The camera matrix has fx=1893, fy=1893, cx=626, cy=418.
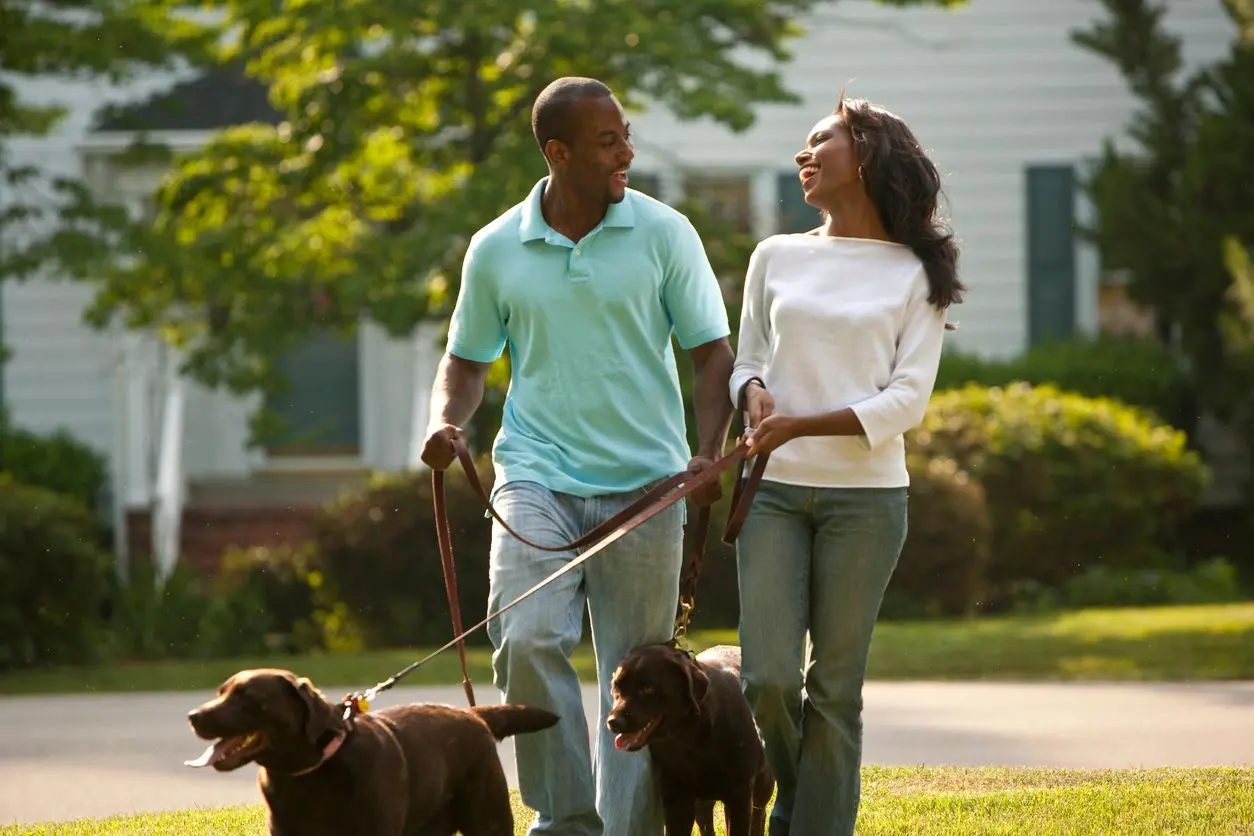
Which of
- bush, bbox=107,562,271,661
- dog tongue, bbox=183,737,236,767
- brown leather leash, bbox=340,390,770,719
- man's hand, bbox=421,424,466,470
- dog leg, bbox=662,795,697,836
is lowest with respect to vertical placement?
bush, bbox=107,562,271,661

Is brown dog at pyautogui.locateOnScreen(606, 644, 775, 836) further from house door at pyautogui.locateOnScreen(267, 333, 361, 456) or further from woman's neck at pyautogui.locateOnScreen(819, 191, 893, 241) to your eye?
house door at pyautogui.locateOnScreen(267, 333, 361, 456)

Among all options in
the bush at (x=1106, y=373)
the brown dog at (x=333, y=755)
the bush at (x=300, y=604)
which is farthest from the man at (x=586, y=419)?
the bush at (x=1106, y=373)

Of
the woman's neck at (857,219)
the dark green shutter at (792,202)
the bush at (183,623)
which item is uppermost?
the dark green shutter at (792,202)

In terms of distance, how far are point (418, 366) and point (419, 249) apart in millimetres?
4074

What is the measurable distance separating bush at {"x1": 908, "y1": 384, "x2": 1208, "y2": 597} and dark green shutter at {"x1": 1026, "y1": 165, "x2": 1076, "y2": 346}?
2.65 meters

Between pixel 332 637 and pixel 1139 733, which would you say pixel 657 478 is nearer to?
pixel 1139 733

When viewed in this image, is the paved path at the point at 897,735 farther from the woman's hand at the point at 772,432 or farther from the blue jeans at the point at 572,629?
the woman's hand at the point at 772,432

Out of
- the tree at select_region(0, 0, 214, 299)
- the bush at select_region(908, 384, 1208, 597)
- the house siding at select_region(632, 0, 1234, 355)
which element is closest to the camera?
the tree at select_region(0, 0, 214, 299)

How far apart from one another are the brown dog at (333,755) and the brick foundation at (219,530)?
38.2ft

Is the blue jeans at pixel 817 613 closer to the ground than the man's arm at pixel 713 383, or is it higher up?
closer to the ground

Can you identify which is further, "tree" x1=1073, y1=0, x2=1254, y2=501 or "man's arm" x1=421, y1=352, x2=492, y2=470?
"tree" x1=1073, y1=0, x2=1254, y2=501

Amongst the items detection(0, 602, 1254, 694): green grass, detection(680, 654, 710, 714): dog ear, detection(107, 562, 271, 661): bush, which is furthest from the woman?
detection(107, 562, 271, 661): bush

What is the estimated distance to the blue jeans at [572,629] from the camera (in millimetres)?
5156

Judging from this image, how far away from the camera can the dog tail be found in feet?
16.4
